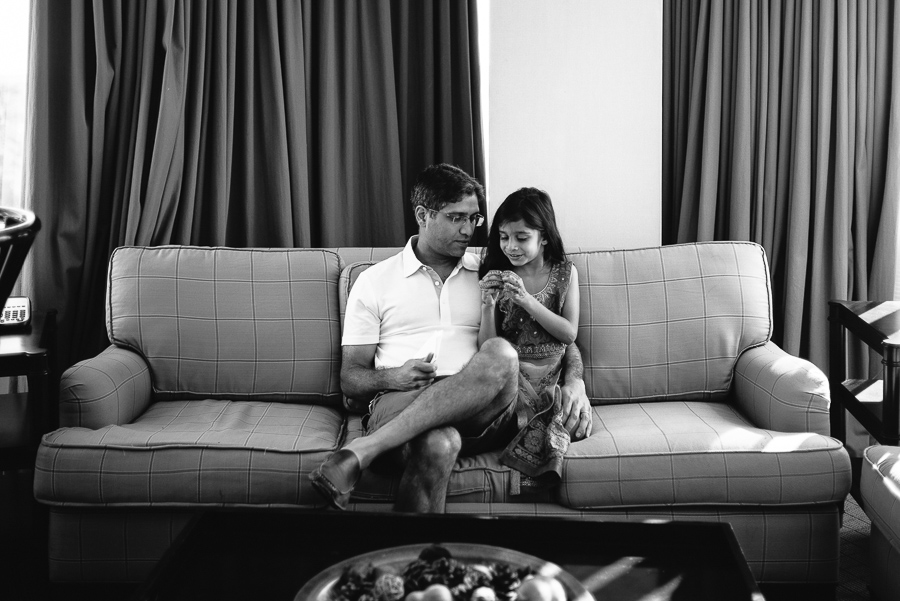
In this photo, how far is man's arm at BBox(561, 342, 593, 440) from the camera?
7.87 ft

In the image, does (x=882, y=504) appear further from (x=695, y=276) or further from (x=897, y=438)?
(x=695, y=276)

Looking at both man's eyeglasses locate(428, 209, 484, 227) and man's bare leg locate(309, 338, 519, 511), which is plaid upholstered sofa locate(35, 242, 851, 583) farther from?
man's eyeglasses locate(428, 209, 484, 227)

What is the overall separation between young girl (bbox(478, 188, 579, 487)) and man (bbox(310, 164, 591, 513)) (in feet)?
0.21

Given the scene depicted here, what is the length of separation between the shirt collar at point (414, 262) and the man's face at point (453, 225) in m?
0.05

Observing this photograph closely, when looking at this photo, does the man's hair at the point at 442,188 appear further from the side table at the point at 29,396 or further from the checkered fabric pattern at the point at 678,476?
the side table at the point at 29,396

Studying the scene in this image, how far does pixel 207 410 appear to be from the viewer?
2.60 meters

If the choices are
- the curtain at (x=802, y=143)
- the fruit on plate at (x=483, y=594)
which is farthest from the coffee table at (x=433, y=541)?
the curtain at (x=802, y=143)

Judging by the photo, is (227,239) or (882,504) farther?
(227,239)

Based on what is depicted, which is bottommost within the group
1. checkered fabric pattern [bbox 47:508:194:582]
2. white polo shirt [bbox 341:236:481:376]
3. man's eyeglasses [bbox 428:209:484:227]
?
checkered fabric pattern [bbox 47:508:194:582]

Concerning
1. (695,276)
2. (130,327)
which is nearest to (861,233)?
(695,276)

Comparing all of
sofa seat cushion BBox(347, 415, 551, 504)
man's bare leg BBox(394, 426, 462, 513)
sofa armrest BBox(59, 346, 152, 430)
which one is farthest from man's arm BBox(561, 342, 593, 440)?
sofa armrest BBox(59, 346, 152, 430)

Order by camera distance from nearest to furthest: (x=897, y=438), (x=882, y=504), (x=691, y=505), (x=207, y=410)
Result: 1. (x=882, y=504)
2. (x=691, y=505)
3. (x=897, y=438)
4. (x=207, y=410)

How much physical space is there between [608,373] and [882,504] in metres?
0.92

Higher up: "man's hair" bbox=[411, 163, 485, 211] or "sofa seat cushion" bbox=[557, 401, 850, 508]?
"man's hair" bbox=[411, 163, 485, 211]
